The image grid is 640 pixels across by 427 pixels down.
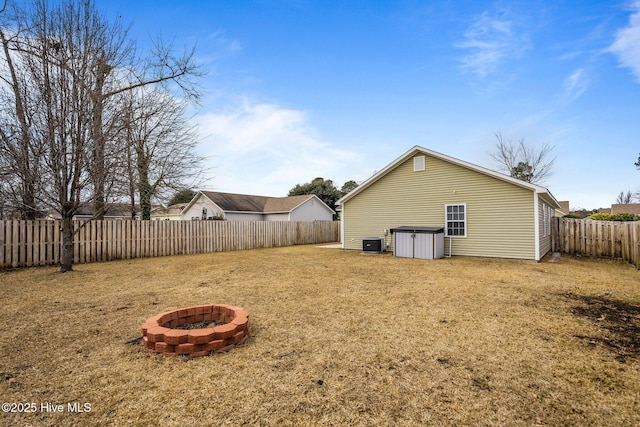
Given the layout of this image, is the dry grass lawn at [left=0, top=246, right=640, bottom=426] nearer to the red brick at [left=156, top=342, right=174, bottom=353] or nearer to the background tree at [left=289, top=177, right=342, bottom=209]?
the red brick at [left=156, top=342, right=174, bottom=353]

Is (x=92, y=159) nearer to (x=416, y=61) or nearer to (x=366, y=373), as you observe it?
(x=366, y=373)

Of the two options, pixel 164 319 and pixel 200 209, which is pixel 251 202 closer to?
pixel 200 209

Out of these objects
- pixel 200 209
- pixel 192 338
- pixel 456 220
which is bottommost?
pixel 192 338

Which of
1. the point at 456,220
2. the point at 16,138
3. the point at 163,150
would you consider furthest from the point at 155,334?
the point at 163,150

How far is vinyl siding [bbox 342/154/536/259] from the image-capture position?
436 inches

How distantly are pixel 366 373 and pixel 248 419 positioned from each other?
1.22 m

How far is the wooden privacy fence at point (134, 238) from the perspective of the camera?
9.71 metres

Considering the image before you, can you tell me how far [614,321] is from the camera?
4461mm

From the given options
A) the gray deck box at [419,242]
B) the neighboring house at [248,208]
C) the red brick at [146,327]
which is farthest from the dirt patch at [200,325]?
the neighboring house at [248,208]

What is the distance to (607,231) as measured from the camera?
38.2 feet

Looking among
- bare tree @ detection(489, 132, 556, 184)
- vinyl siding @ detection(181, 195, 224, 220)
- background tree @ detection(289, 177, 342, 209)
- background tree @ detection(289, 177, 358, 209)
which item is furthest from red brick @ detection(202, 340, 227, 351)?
background tree @ detection(289, 177, 342, 209)

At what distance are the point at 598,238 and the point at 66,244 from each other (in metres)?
19.3

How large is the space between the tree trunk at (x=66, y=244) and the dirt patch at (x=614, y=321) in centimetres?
1219

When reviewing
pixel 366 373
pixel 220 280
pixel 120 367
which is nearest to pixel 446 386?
pixel 366 373
